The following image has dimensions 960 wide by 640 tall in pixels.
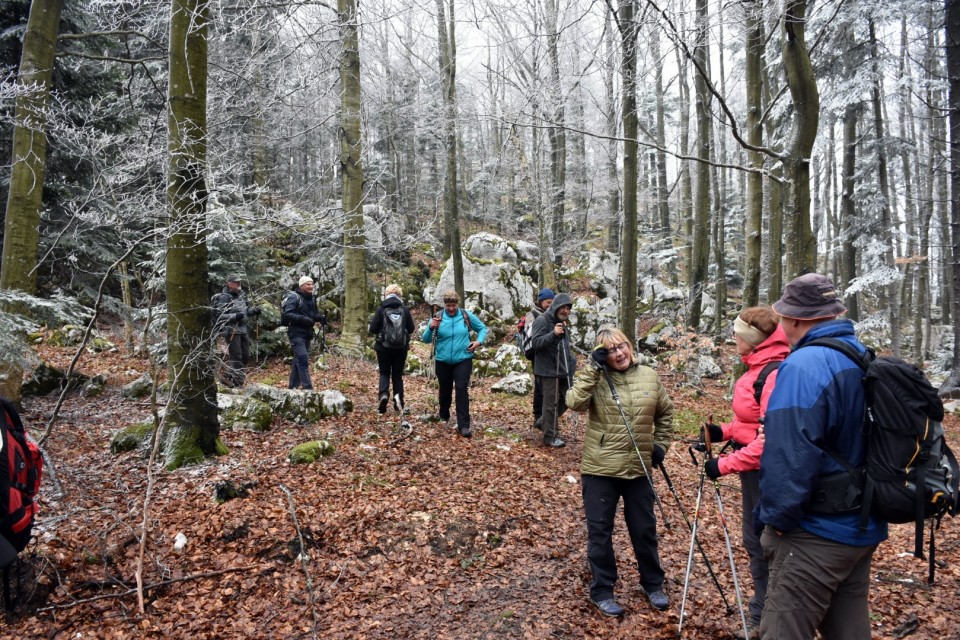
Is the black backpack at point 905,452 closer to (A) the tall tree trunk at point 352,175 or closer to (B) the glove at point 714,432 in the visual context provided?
(B) the glove at point 714,432

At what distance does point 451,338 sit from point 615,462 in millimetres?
3805

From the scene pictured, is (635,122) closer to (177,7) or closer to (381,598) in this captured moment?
(177,7)

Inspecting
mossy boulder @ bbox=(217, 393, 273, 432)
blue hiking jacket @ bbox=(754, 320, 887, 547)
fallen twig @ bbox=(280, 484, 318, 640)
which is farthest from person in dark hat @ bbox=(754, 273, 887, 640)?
mossy boulder @ bbox=(217, 393, 273, 432)

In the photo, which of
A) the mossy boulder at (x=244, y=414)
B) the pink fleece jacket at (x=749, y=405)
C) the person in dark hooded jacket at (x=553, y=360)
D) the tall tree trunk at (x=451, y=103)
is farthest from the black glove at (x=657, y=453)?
the tall tree trunk at (x=451, y=103)

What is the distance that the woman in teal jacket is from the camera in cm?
684

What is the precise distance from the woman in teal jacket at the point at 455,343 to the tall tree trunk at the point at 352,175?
12.9 feet

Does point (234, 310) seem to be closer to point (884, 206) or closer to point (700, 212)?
point (700, 212)

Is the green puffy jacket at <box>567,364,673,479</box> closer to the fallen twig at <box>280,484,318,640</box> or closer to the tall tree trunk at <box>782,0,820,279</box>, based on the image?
the fallen twig at <box>280,484,318,640</box>

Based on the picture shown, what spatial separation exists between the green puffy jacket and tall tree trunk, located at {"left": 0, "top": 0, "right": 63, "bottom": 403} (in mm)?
Answer: 7322

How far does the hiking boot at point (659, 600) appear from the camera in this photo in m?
3.40

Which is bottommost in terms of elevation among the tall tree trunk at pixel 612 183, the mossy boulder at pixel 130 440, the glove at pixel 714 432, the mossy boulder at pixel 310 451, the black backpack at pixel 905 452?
the mossy boulder at pixel 310 451

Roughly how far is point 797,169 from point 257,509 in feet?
19.8

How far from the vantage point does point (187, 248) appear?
4930 mm

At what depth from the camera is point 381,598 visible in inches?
141
